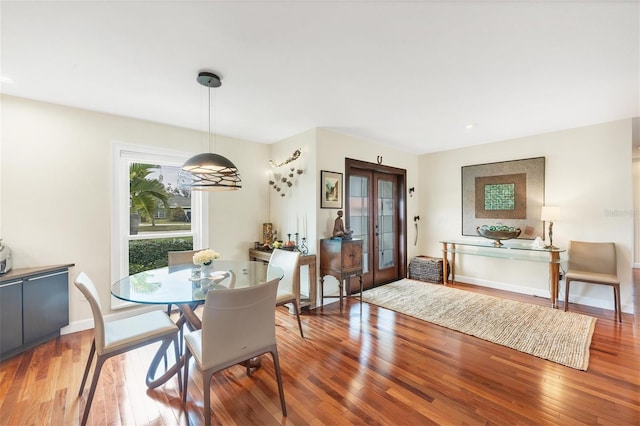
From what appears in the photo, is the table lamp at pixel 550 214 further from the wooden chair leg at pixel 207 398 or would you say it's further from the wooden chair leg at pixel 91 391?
the wooden chair leg at pixel 91 391

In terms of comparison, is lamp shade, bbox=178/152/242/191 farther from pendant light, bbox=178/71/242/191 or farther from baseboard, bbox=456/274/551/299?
baseboard, bbox=456/274/551/299

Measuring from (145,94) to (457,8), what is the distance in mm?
2765

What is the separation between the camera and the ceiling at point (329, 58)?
157 centimetres

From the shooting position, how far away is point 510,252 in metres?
4.04

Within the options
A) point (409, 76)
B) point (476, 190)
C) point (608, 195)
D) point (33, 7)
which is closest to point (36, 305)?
point (33, 7)

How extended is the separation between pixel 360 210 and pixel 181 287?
3108 mm

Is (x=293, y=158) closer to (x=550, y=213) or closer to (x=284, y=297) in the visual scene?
(x=284, y=297)

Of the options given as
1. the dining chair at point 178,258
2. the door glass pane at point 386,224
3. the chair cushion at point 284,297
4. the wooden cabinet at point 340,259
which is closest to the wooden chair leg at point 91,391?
the dining chair at point 178,258

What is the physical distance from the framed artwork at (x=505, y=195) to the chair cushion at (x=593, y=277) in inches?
31.8

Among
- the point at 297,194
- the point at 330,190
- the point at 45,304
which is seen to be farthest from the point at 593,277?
the point at 45,304

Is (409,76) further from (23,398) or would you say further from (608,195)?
(23,398)

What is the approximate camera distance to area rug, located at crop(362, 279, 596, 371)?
2527 mm

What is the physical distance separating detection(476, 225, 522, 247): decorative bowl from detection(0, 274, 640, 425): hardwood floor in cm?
165

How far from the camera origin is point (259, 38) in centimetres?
180
